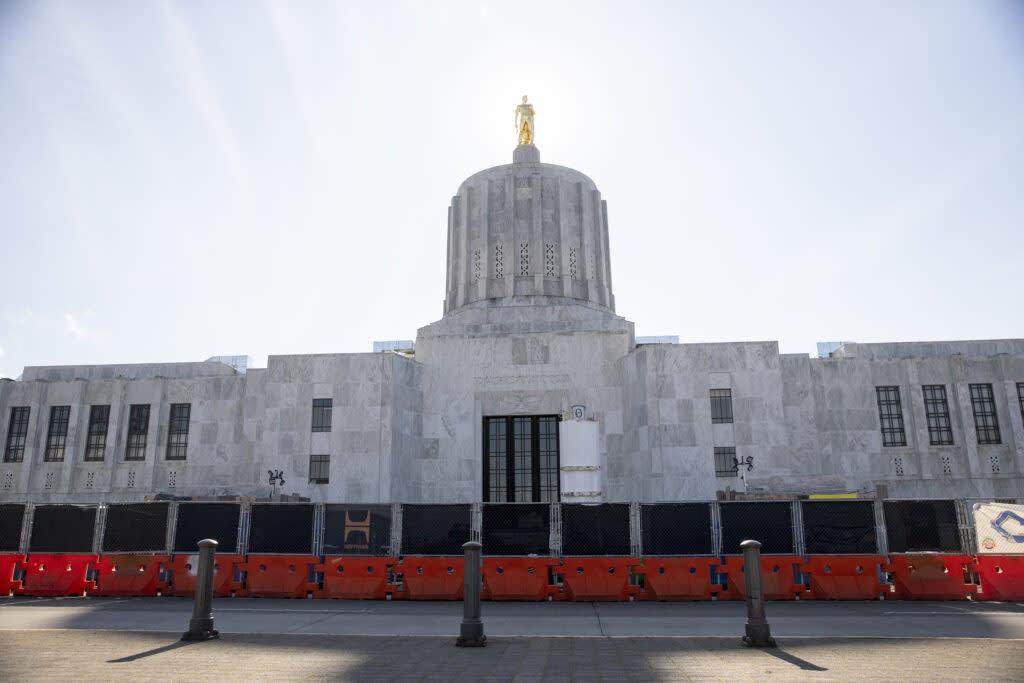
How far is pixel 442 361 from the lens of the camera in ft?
104

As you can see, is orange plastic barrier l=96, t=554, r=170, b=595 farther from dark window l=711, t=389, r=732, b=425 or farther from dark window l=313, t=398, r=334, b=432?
dark window l=711, t=389, r=732, b=425

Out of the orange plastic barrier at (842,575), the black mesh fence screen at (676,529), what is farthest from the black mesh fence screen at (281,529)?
the orange plastic barrier at (842,575)

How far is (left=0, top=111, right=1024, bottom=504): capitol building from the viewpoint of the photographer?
92.1 ft

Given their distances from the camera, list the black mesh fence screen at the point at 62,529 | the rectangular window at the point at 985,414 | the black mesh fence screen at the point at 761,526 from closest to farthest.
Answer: the black mesh fence screen at the point at 761,526 → the black mesh fence screen at the point at 62,529 → the rectangular window at the point at 985,414

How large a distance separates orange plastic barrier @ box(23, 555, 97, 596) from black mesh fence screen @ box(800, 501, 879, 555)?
1722 centimetres

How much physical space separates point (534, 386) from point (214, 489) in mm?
14846

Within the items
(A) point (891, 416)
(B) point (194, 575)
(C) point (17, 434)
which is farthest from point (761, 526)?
(C) point (17, 434)

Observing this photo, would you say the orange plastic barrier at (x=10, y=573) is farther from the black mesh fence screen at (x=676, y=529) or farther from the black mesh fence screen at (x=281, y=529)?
the black mesh fence screen at (x=676, y=529)

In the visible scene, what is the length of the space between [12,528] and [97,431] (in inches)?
688

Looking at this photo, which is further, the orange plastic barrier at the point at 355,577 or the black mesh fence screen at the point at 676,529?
the orange plastic barrier at the point at 355,577

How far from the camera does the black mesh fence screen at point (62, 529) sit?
57.3ft

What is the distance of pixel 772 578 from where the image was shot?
1605cm

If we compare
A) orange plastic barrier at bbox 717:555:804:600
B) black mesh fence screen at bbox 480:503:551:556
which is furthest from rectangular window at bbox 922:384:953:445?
black mesh fence screen at bbox 480:503:551:556

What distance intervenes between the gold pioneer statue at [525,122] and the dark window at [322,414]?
58.0ft
